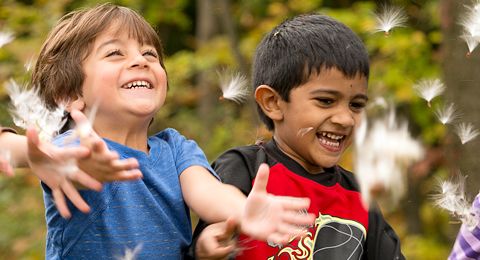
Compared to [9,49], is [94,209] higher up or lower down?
higher up

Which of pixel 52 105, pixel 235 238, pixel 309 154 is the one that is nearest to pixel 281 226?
pixel 235 238

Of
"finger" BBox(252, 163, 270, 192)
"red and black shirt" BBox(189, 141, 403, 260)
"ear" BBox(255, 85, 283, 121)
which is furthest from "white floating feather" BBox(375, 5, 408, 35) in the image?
"finger" BBox(252, 163, 270, 192)

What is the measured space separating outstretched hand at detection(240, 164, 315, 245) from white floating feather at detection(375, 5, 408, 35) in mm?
1215

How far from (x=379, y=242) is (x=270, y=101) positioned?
629mm

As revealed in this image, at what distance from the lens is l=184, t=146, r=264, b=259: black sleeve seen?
9.84ft

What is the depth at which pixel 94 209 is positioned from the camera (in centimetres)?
270

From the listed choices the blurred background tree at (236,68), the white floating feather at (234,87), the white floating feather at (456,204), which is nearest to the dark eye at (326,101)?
the white floating feather at (234,87)

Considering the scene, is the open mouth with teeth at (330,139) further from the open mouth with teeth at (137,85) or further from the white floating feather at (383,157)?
the open mouth with teeth at (137,85)

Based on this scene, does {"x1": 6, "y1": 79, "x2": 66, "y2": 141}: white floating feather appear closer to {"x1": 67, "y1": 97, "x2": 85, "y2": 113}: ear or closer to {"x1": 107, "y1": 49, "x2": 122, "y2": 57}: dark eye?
{"x1": 67, "y1": 97, "x2": 85, "y2": 113}: ear

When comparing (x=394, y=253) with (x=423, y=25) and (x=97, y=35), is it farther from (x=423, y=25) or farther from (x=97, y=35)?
(x=423, y=25)

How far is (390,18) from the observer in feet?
11.5

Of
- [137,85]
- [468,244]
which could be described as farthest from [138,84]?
[468,244]

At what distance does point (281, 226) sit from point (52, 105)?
94 cm

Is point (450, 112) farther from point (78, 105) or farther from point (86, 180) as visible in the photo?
point (86, 180)
